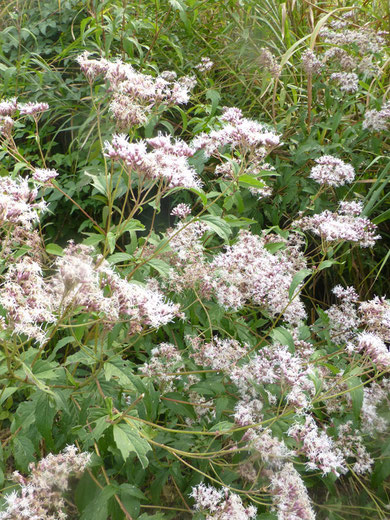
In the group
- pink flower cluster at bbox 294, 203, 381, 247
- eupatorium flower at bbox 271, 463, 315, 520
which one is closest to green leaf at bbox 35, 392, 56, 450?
eupatorium flower at bbox 271, 463, 315, 520

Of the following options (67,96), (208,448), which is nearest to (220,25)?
(67,96)

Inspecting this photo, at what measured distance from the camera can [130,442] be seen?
1.46 meters

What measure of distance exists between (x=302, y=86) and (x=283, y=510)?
3.03m

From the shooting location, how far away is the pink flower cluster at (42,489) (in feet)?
4.24

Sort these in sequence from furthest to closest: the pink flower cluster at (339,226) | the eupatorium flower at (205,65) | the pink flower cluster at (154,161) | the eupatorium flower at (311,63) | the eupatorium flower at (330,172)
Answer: the eupatorium flower at (205,65), the eupatorium flower at (311,63), the eupatorium flower at (330,172), the pink flower cluster at (339,226), the pink flower cluster at (154,161)

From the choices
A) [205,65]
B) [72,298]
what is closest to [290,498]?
[72,298]

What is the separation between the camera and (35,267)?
1.51 meters

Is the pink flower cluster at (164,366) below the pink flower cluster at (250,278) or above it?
below

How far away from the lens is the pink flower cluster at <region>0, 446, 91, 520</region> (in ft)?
4.24

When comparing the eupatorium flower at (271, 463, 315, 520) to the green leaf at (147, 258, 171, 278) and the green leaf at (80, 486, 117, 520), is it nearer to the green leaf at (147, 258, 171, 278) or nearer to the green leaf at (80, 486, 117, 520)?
the green leaf at (80, 486, 117, 520)

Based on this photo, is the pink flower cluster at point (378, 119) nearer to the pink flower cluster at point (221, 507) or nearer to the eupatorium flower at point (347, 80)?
the eupatorium flower at point (347, 80)

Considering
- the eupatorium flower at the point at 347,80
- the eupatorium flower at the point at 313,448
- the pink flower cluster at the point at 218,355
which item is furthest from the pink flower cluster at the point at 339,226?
the eupatorium flower at the point at 347,80

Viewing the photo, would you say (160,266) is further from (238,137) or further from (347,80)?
(347,80)

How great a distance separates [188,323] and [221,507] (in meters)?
0.89
